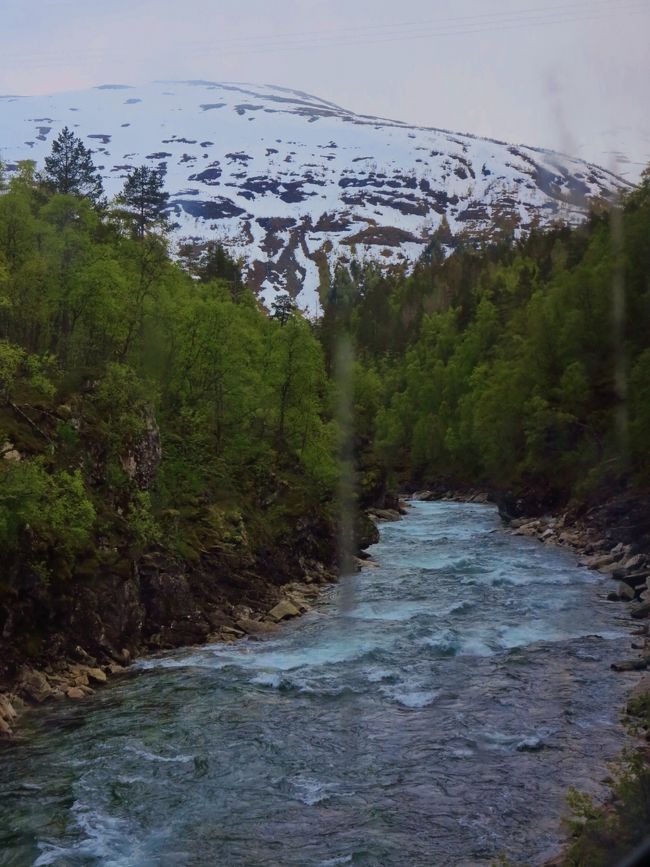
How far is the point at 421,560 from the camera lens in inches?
1594

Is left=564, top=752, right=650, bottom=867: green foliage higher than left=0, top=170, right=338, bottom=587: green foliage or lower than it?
lower

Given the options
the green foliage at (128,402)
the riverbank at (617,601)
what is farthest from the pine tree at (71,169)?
the riverbank at (617,601)

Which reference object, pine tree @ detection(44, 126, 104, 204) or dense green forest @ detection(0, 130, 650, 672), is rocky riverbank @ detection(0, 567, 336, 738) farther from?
pine tree @ detection(44, 126, 104, 204)

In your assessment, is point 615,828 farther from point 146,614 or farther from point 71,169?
point 71,169

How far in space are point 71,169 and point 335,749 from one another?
54445 millimetres

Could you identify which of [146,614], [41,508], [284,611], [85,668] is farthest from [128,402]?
[85,668]

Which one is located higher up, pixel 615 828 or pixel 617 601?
pixel 615 828

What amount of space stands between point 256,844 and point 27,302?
25539 millimetres

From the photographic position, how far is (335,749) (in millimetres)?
16516

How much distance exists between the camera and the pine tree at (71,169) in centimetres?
5877

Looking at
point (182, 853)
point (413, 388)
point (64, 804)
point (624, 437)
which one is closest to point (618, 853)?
point (182, 853)

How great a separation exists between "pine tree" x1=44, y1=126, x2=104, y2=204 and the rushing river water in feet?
143

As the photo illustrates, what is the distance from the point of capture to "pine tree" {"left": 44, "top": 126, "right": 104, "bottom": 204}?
58.8m

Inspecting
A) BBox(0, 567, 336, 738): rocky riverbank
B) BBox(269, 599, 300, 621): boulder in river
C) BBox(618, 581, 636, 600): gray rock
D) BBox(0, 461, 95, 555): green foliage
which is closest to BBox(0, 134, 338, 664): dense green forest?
BBox(0, 461, 95, 555): green foliage
